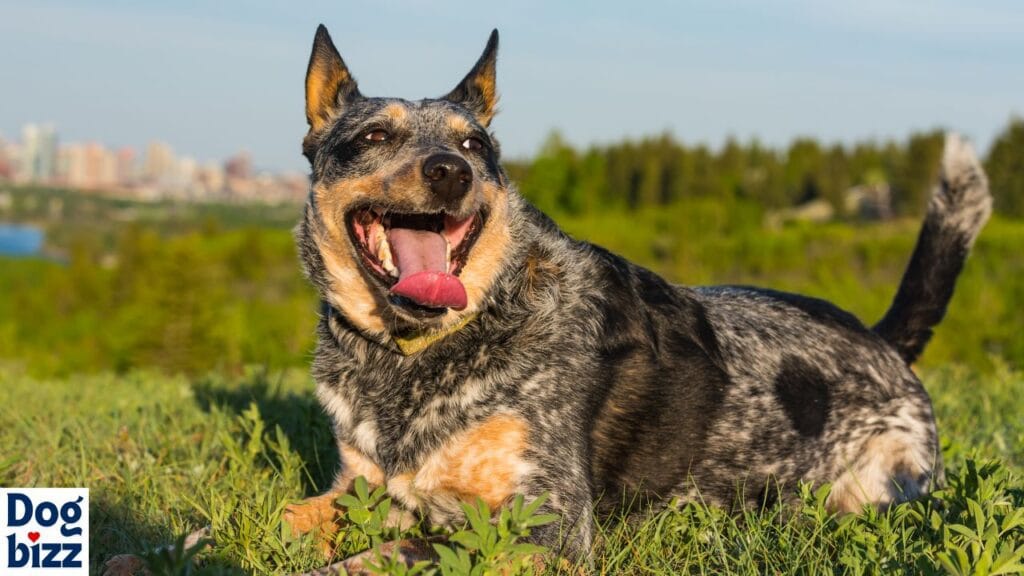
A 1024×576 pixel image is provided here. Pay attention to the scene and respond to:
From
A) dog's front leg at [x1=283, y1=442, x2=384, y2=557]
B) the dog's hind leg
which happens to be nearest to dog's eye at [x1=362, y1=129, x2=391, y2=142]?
dog's front leg at [x1=283, y1=442, x2=384, y2=557]

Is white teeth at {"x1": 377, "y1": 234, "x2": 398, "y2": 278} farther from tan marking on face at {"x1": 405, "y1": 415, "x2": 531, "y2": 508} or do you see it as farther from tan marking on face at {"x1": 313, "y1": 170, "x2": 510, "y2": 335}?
tan marking on face at {"x1": 405, "y1": 415, "x2": 531, "y2": 508}

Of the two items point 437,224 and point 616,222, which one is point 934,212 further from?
point 616,222

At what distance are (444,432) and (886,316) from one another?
3.10 m

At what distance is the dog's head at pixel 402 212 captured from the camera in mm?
4121

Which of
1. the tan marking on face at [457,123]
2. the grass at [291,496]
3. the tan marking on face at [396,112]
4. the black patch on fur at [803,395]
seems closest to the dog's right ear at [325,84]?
the tan marking on face at [396,112]

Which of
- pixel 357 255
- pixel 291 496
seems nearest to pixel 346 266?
pixel 357 255

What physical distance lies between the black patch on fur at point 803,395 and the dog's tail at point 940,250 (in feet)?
3.25

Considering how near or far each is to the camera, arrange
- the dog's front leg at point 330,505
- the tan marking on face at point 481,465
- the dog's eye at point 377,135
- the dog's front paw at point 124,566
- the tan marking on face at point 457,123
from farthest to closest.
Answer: the tan marking on face at point 457,123 → the dog's eye at point 377,135 → the dog's front leg at point 330,505 → the tan marking on face at point 481,465 → the dog's front paw at point 124,566

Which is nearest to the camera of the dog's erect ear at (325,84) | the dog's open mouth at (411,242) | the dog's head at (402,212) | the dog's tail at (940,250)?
the dog's head at (402,212)

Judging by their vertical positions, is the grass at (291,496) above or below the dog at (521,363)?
below

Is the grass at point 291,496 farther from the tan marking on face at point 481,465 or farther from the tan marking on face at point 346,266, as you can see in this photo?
the tan marking on face at point 346,266

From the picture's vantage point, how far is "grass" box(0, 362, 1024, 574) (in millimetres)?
3535

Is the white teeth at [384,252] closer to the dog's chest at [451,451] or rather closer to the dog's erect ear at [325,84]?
the dog's chest at [451,451]

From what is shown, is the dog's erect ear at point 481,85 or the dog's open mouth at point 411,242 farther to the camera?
the dog's erect ear at point 481,85
